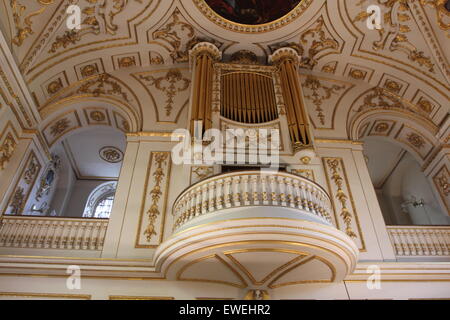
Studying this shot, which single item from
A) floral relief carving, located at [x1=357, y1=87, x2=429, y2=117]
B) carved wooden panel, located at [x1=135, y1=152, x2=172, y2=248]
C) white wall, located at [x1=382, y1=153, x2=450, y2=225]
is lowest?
carved wooden panel, located at [x1=135, y1=152, x2=172, y2=248]

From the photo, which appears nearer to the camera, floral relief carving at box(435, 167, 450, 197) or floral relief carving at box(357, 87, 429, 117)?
floral relief carving at box(435, 167, 450, 197)

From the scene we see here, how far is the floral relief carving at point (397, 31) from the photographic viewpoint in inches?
313

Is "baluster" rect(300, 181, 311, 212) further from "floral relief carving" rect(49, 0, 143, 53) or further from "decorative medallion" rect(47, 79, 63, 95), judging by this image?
"decorative medallion" rect(47, 79, 63, 95)

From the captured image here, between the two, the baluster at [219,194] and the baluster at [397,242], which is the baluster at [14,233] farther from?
the baluster at [397,242]

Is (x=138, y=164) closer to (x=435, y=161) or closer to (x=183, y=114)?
(x=183, y=114)

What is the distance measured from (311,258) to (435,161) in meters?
5.01

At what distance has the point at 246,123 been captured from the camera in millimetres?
7047

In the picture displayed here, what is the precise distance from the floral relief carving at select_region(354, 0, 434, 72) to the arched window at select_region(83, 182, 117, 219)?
8186mm

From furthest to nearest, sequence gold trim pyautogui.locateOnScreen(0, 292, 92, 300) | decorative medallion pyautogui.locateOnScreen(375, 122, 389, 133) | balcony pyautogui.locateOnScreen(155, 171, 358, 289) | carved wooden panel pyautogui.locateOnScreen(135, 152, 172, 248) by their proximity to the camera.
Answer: decorative medallion pyautogui.locateOnScreen(375, 122, 389, 133)
carved wooden panel pyautogui.locateOnScreen(135, 152, 172, 248)
gold trim pyautogui.locateOnScreen(0, 292, 92, 300)
balcony pyautogui.locateOnScreen(155, 171, 358, 289)

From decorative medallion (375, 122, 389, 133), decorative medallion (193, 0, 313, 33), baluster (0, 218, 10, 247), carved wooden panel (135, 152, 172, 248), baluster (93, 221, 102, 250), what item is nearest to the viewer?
baluster (0, 218, 10, 247)

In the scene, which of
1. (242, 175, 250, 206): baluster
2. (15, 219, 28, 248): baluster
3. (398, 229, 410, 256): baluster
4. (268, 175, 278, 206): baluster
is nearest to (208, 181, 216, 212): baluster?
(242, 175, 250, 206): baluster

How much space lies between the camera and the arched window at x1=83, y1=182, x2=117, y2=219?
34.4 feet

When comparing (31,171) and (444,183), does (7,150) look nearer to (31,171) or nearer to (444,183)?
(31,171)

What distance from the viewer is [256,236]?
15.2ft
